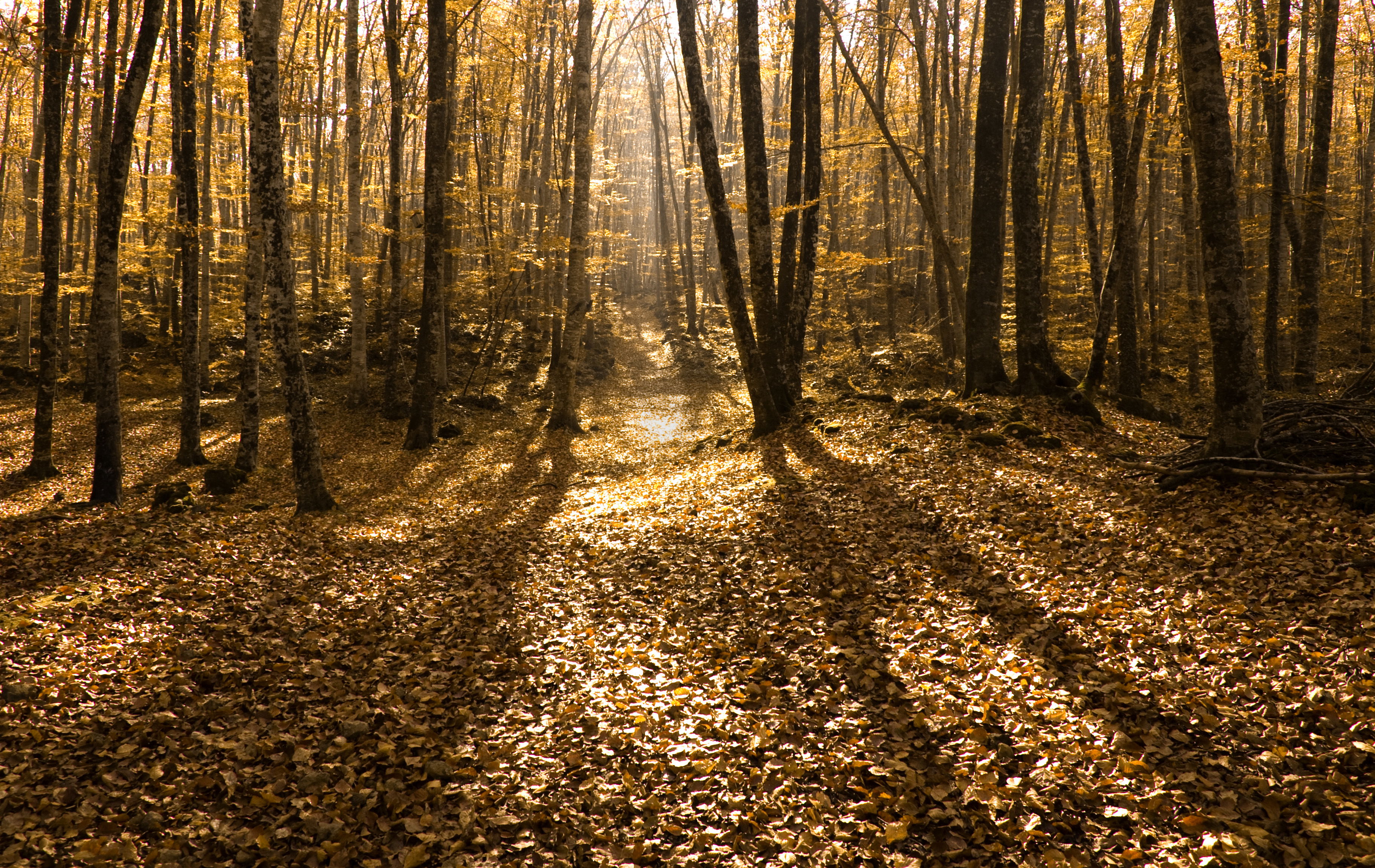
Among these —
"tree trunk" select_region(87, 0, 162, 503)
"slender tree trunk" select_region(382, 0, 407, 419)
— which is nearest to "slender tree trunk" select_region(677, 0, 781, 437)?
"tree trunk" select_region(87, 0, 162, 503)

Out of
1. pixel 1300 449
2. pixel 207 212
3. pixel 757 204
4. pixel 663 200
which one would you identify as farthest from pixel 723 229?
pixel 663 200

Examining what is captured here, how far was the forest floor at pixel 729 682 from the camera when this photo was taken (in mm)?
3650

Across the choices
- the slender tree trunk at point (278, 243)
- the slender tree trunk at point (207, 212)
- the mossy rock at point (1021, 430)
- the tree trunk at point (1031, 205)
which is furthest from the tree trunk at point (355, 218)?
the mossy rock at point (1021, 430)

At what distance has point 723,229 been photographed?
38.9 ft

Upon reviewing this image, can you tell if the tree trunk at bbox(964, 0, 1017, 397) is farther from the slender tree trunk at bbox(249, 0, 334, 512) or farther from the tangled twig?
the slender tree trunk at bbox(249, 0, 334, 512)

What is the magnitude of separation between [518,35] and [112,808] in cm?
2530

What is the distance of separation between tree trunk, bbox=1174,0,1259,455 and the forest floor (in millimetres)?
815

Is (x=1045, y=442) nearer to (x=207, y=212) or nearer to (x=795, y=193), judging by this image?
(x=795, y=193)

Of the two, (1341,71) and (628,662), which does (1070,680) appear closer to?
(628,662)

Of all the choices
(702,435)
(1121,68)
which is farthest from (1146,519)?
(702,435)

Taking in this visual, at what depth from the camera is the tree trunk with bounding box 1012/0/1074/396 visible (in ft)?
34.3

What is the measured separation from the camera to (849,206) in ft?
92.0

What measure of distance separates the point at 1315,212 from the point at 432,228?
17436 millimetres

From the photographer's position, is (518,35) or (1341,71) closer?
(518,35)
